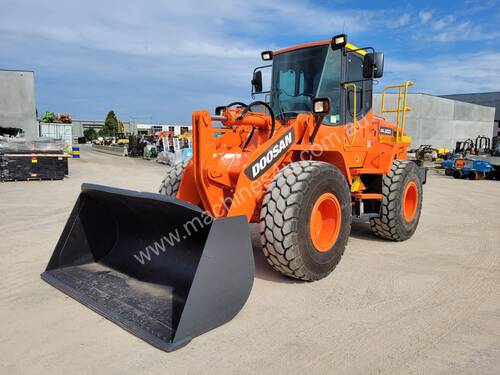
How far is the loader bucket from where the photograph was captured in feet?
8.87

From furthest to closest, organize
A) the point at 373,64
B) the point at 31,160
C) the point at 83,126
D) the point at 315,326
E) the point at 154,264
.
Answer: the point at 83,126 → the point at 31,160 → the point at 373,64 → the point at 154,264 → the point at 315,326

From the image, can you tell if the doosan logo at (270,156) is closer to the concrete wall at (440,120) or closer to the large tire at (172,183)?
the large tire at (172,183)

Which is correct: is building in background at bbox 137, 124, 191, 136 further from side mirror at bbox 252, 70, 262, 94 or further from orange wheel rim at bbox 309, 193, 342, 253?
orange wheel rim at bbox 309, 193, 342, 253

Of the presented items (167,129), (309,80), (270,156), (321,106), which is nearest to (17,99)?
(309,80)

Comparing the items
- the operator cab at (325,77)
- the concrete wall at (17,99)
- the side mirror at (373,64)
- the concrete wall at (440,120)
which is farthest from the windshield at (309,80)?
the concrete wall at (440,120)

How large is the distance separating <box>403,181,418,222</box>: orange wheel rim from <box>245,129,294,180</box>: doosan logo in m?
2.51

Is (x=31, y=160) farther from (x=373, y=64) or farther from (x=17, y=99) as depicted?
(x=373, y=64)

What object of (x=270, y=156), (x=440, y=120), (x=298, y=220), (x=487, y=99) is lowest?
(x=298, y=220)

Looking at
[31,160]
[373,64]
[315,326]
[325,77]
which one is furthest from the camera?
[31,160]

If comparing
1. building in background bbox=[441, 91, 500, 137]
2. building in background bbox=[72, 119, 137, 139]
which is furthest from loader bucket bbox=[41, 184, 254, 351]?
building in background bbox=[72, 119, 137, 139]

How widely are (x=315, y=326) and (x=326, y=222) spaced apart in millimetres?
1302

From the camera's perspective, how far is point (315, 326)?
2.90 m

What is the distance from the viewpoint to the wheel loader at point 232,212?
9.30 ft

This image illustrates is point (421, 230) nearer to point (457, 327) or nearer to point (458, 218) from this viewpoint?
point (458, 218)
